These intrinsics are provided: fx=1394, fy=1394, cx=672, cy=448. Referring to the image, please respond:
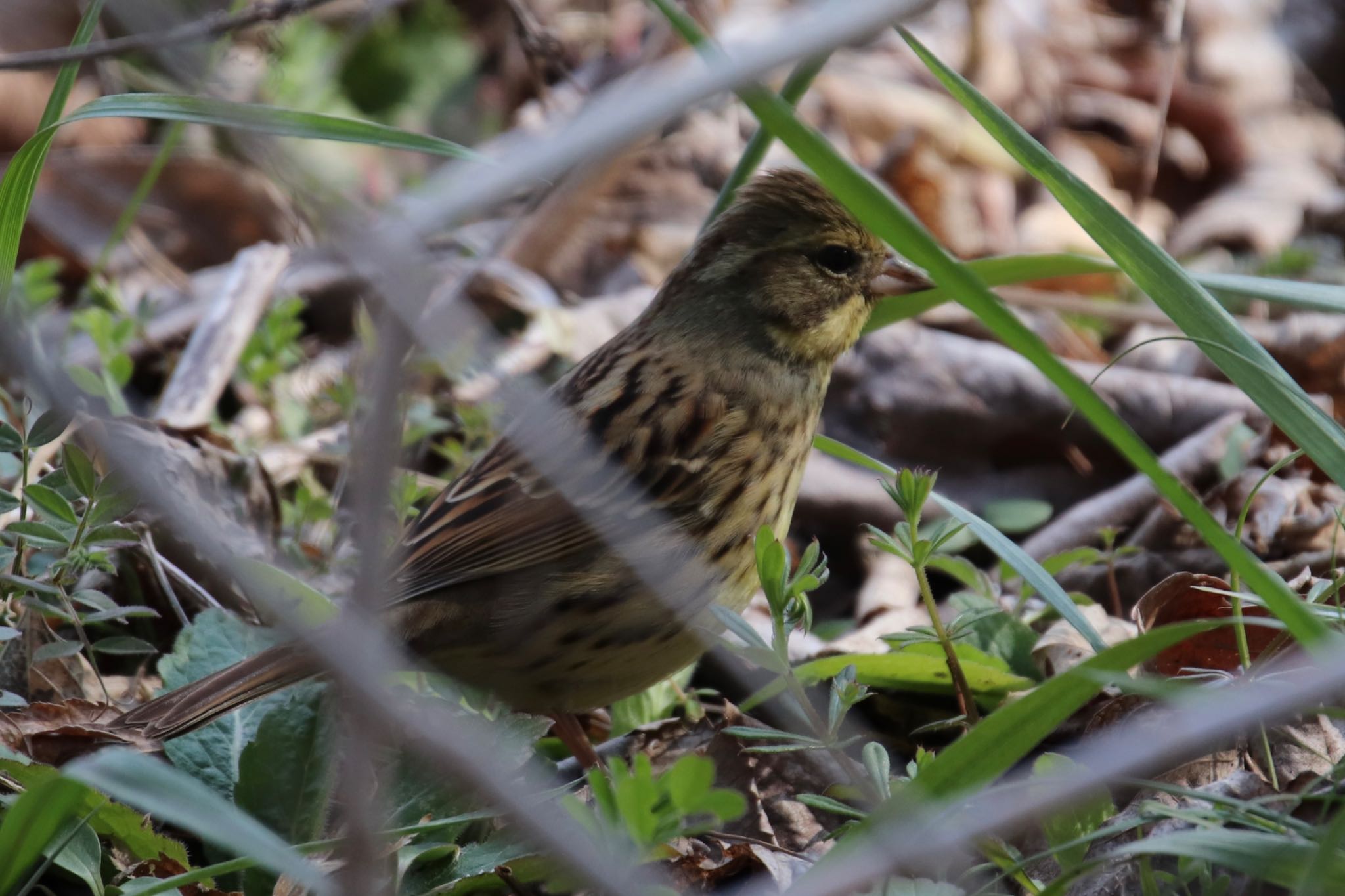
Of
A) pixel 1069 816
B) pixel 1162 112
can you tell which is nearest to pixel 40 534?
pixel 1069 816

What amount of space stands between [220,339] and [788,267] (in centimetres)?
169

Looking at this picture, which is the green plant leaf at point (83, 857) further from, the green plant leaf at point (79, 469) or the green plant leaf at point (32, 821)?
the green plant leaf at point (79, 469)

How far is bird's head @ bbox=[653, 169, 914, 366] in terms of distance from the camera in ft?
10.5

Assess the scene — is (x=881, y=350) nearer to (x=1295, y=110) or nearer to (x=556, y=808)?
(x=556, y=808)

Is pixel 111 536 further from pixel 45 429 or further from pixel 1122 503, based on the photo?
pixel 1122 503

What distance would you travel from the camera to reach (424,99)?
624cm

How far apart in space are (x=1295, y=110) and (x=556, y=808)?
6238 millimetres

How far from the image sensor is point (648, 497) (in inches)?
114

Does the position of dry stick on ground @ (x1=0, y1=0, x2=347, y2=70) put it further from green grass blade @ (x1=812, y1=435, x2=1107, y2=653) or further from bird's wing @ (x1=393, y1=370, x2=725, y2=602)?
green grass blade @ (x1=812, y1=435, x2=1107, y2=653)

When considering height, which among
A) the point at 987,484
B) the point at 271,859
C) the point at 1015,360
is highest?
Answer: the point at 271,859

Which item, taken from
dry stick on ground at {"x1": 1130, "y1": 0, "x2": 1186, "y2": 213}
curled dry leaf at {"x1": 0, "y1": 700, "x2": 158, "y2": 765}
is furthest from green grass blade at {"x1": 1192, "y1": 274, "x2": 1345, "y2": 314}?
dry stick on ground at {"x1": 1130, "y1": 0, "x2": 1186, "y2": 213}

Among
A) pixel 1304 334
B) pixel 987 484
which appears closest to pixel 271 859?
pixel 987 484

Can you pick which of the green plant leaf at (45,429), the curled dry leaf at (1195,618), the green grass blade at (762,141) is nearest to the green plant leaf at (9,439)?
the green plant leaf at (45,429)

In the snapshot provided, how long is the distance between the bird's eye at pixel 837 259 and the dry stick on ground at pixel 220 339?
5.17 ft
